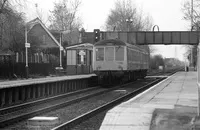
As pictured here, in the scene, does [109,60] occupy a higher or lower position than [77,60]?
lower

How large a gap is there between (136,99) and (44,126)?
4951 millimetres

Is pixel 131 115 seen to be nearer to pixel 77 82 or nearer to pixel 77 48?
pixel 77 82

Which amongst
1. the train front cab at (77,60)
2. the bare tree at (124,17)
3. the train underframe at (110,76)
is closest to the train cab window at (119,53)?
the train underframe at (110,76)

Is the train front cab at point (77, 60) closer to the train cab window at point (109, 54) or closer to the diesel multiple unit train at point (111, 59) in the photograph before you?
the diesel multiple unit train at point (111, 59)

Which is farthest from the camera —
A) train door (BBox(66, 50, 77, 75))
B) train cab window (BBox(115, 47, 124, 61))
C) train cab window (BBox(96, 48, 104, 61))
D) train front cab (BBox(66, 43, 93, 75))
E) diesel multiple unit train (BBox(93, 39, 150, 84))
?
train door (BBox(66, 50, 77, 75))

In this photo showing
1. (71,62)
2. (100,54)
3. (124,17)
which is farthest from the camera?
(124,17)

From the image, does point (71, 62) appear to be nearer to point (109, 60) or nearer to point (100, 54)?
point (100, 54)

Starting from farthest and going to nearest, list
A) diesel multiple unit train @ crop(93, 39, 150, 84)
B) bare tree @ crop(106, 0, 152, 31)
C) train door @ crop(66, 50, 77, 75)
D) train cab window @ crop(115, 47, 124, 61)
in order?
bare tree @ crop(106, 0, 152, 31) → train door @ crop(66, 50, 77, 75) → train cab window @ crop(115, 47, 124, 61) → diesel multiple unit train @ crop(93, 39, 150, 84)

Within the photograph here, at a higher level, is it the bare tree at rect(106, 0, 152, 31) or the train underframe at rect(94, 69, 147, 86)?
the bare tree at rect(106, 0, 152, 31)

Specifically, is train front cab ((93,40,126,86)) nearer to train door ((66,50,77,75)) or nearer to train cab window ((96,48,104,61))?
train cab window ((96,48,104,61))

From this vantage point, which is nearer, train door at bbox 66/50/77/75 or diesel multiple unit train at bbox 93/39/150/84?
diesel multiple unit train at bbox 93/39/150/84

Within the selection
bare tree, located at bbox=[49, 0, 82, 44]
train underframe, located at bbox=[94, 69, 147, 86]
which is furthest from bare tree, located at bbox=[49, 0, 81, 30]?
train underframe, located at bbox=[94, 69, 147, 86]

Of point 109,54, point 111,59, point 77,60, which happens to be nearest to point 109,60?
point 111,59

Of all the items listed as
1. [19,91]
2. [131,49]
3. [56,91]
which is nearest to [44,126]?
[19,91]
